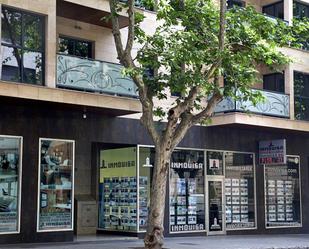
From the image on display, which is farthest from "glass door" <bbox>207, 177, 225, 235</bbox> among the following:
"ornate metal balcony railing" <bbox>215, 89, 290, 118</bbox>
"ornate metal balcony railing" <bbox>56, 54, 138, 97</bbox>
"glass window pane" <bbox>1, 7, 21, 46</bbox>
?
"glass window pane" <bbox>1, 7, 21, 46</bbox>

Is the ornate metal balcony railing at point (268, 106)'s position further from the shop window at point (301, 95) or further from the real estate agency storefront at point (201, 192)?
the real estate agency storefront at point (201, 192)

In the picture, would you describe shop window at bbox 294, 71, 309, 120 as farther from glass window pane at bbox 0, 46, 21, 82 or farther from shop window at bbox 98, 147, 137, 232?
glass window pane at bbox 0, 46, 21, 82

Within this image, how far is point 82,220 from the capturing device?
20062 mm

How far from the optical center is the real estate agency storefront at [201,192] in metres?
Result: 19.6

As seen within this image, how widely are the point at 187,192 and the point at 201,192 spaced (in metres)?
0.78

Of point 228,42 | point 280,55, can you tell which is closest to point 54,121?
point 228,42

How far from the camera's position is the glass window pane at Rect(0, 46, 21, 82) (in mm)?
15711

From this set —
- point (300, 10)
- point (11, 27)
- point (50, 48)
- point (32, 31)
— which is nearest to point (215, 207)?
point (50, 48)

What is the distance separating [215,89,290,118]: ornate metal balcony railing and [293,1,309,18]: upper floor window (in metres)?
4.73

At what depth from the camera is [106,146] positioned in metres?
20.5

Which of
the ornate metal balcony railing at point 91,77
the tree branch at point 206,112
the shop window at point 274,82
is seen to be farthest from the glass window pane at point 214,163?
the tree branch at point 206,112

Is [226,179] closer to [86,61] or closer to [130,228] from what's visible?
[130,228]

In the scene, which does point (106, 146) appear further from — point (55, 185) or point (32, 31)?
point (32, 31)

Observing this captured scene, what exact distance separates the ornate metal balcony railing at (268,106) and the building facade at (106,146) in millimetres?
45
